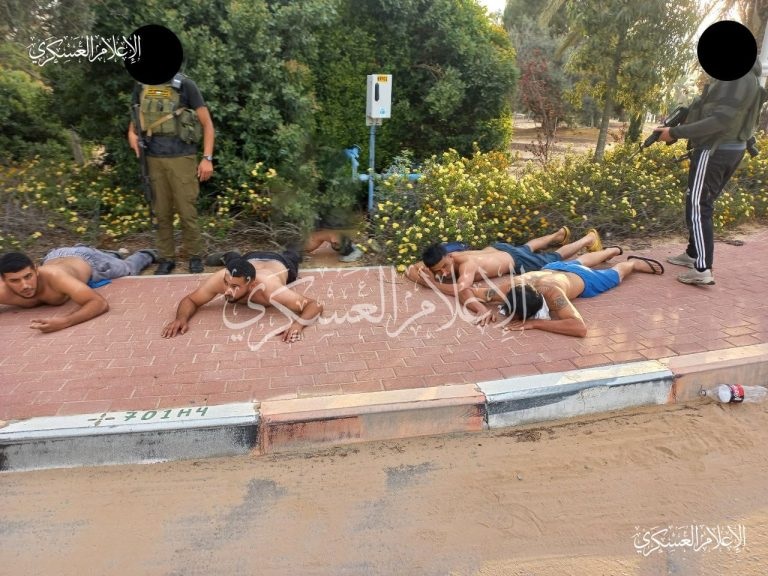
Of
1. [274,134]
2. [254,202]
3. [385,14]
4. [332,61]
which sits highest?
[385,14]

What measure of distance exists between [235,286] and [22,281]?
5.10ft

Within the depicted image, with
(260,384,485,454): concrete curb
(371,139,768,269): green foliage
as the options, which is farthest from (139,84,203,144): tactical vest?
(260,384,485,454): concrete curb

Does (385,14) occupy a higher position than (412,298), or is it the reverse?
(385,14)

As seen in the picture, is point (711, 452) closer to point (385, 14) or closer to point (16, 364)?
point (16, 364)

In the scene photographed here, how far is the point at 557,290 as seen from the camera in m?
4.31

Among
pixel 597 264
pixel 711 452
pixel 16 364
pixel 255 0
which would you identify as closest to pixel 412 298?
pixel 597 264

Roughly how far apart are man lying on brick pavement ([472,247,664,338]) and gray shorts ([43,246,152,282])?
10.9 ft

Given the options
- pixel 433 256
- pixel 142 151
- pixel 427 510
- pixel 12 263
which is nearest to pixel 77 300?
pixel 12 263

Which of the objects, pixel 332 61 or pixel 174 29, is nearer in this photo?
pixel 174 29

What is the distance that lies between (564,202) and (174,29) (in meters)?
4.72

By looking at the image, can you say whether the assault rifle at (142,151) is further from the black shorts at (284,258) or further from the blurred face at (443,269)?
the blurred face at (443,269)

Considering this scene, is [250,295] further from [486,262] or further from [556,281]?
[556,281]

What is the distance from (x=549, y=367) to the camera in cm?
369

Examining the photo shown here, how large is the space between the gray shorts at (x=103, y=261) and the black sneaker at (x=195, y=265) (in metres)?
0.46
